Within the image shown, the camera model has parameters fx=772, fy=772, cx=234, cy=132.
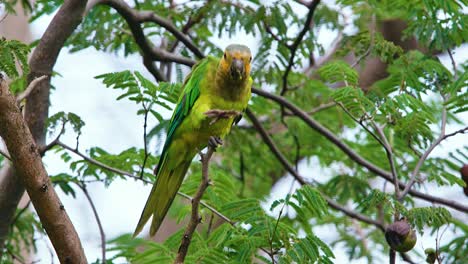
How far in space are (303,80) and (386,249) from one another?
1.49m

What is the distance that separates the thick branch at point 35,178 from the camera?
2867 mm

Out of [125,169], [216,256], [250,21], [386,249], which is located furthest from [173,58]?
[386,249]

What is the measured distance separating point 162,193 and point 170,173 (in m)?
0.13

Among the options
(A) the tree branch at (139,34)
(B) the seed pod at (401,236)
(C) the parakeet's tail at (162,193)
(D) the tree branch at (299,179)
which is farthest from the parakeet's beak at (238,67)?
(D) the tree branch at (299,179)

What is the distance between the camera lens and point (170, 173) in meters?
4.11

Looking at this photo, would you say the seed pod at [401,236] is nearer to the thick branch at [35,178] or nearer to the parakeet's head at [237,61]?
the parakeet's head at [237,61]

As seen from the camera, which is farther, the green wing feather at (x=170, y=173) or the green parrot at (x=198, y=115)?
the green wing feather at (x=170, y=173)

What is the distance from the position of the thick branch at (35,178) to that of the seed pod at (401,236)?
1.28m

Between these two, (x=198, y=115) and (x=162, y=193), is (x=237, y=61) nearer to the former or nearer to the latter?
(x=198, y=115)

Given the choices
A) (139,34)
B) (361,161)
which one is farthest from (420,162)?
(139,34)

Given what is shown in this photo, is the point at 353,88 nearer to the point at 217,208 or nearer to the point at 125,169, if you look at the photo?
the point at 217,208

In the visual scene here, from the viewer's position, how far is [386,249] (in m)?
6.13

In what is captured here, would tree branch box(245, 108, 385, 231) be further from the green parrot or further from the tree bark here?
the tree bark

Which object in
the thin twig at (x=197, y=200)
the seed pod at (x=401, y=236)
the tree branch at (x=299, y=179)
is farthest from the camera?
the tree branch at (x=299, y=179)
